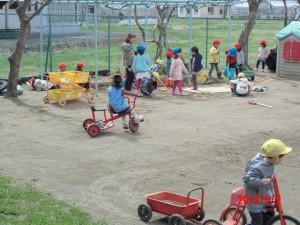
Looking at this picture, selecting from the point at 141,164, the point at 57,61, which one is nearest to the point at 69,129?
the point at 141,164

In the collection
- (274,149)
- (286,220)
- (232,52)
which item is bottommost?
(286,220)

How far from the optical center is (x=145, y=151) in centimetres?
1098

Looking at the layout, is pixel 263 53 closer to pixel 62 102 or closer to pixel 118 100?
pixel 62 102

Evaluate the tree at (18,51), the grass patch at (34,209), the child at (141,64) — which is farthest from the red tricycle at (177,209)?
the child at (141,64)

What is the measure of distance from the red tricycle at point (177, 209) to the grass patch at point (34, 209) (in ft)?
2.12

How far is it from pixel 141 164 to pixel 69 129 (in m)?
3.24

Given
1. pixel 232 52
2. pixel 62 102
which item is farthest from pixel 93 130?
pixel 232 52

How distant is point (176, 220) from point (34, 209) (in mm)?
1745

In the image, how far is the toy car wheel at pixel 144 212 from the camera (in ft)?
24.1

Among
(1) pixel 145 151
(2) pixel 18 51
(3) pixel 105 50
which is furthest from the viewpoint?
(3) pixel 105 50

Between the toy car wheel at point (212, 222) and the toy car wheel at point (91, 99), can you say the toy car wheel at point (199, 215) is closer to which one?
the toy car wheel at point (212, 222)

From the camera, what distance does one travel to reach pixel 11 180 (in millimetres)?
8703

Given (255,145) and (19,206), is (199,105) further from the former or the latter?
(19,206)

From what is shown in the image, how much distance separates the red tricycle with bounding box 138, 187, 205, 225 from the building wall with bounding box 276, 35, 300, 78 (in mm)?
15425
